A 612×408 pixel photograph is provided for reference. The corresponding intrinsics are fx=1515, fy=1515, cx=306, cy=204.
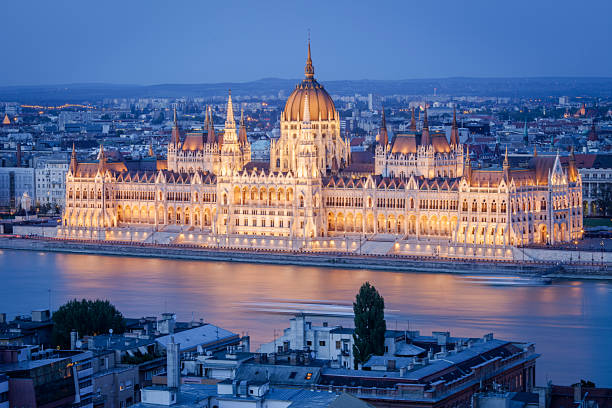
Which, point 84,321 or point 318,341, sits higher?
point 84,321

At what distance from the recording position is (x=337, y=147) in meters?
78.2

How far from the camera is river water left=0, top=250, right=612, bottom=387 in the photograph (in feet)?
154

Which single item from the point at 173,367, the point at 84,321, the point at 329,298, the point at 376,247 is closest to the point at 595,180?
the point at 376,247

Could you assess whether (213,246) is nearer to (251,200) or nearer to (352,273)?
(251,200)

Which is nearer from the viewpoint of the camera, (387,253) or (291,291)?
(291,291)

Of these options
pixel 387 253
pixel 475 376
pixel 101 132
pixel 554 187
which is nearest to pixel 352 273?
pixel 387 253

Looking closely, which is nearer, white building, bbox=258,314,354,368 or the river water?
white building, bbox=258,314,354,368

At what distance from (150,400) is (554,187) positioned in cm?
4447

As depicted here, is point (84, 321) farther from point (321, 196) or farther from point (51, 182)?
point (51, 182)

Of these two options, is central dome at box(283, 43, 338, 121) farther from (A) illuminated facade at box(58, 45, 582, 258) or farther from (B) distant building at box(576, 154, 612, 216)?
(B) distant building at box(576, 154, 612, 216)

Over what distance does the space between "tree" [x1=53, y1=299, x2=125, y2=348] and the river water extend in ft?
23.9

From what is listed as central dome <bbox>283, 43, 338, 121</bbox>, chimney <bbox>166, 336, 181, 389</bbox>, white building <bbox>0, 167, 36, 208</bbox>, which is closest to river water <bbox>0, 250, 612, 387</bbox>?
central dome <bbox>283, 43, 338, 121</bbox>

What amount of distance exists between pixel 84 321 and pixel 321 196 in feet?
123

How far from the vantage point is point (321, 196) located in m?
73.9
